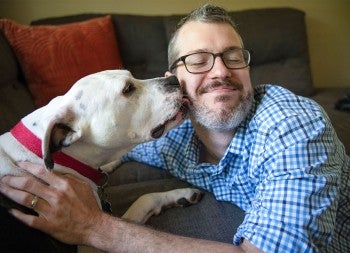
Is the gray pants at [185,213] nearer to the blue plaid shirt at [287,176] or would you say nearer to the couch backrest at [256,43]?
the blue plaid shirt at [287,176]

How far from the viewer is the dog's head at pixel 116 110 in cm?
119

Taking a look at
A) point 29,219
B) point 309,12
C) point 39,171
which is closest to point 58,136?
point 39,171

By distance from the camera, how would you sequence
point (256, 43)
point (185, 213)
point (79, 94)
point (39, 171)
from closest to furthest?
1. point (39, 171)
2. point (79, 94)
3. point (185, 213)
4. point (256, 43)

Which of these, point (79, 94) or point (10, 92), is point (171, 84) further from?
point (10, 92)

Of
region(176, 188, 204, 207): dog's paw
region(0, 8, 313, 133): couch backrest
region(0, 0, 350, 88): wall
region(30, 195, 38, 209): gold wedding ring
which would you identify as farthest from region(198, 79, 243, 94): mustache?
region(0, 0, 350, 88): wall

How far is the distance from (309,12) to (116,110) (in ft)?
9.76

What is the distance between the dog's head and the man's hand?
13 cm

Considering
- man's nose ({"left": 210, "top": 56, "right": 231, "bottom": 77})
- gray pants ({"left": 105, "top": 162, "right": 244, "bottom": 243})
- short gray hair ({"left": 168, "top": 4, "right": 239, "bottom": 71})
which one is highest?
short gray hair ({"left": 168, "top": 4, "right": 239, "bottom": 71})

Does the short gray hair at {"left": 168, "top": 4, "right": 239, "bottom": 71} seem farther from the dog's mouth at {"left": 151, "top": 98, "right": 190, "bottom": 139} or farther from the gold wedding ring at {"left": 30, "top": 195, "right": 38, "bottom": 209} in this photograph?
the gold wedding ring at {"left": 30, "top": 195, "right": 38, "bottom": 209}

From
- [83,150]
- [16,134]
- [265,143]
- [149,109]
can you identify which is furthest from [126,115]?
[265,143]

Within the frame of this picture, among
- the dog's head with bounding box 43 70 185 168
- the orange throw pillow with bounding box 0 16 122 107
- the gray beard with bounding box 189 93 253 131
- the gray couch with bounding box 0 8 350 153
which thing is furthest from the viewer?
the gray couch with bounding box 0 8 350 153

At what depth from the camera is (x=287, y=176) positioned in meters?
1.03

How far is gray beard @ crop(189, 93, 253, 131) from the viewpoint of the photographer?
1.30 meters

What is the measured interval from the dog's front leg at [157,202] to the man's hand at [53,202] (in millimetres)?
282
